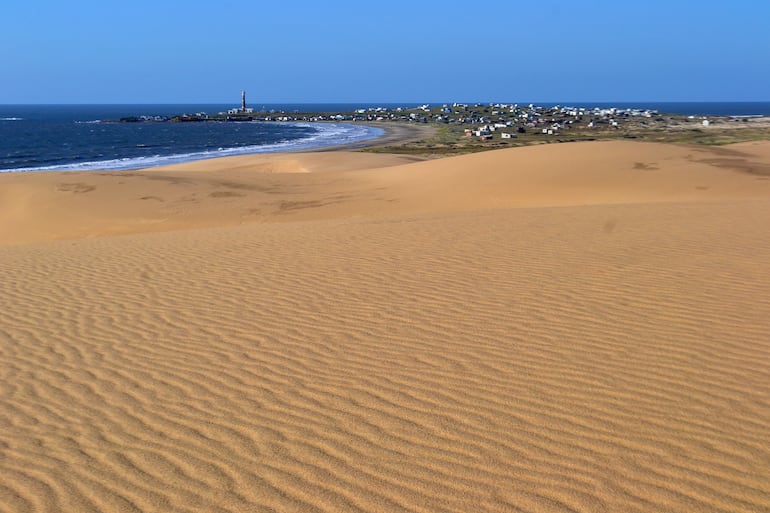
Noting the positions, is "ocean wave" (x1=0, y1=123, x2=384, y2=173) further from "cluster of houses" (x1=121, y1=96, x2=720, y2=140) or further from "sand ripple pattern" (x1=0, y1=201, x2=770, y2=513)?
"sand ripple pattern" (x1=0, y1=201, x2=770, y2=513)

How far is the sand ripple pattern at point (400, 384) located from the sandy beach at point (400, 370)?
0.07ft

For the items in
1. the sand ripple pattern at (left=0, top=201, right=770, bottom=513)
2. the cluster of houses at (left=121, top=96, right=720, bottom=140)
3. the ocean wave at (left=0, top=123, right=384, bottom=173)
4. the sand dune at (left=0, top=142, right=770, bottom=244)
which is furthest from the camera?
the cluster of houses at (left=121, top=96, right=720, bottom=140)

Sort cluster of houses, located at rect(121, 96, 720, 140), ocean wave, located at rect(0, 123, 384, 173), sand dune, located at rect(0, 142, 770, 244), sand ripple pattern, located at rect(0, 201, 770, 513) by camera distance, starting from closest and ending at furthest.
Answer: sand ripple pattern, located at rect(0, 201, 770, 513), sand dune, located at rect(0, 142, 770, 244), ocean wave, located at rect(0, 123, 384, 173), cluster of houses, located at rect(121, 96, 720, 140)

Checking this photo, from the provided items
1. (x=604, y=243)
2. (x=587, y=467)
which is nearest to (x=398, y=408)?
(x=587, y=467)

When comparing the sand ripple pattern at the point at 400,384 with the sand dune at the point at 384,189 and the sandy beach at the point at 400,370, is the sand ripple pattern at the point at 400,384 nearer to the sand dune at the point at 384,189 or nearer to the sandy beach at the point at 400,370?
the sandy beach at the point at 400,370

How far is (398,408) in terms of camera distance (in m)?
4.93

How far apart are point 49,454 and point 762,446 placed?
418 cm

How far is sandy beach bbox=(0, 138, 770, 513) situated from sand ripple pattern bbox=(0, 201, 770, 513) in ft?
0.07

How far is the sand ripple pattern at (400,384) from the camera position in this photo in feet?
13.0

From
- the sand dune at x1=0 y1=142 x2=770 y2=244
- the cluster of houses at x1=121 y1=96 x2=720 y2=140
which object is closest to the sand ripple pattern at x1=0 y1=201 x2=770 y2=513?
the sand dune at x1=0 y1=142 x2=770 y2=244

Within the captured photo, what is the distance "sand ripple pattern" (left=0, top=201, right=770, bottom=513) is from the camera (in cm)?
395

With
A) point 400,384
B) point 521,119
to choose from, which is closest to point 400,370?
point 400,384

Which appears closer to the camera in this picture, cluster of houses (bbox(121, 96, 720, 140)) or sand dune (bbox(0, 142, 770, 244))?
sand dune (bbox(0, 142, 770, 244))

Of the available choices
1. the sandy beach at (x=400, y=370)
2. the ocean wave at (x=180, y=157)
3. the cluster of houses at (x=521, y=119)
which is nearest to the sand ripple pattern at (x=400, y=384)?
the sandy beach at (x=400, y=370)
